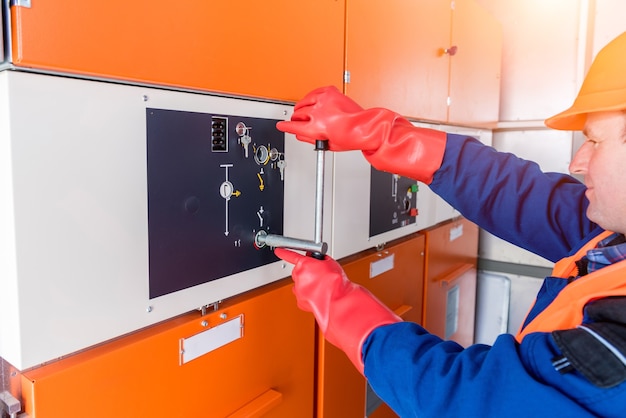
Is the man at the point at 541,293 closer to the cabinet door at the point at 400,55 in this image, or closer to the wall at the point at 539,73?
the cabinet door at the point at 400,55

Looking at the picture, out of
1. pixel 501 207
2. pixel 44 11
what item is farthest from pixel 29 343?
pixel 501 207

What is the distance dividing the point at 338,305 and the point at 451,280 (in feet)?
4.17

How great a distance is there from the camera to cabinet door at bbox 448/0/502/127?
1.80 meters

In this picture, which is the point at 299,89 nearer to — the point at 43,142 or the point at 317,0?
the point at 317,0

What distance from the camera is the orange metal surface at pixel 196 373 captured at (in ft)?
2.19

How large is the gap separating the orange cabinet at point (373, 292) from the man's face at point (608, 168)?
67 cm

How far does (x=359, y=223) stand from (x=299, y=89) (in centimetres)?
45

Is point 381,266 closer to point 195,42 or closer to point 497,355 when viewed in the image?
point 497,355

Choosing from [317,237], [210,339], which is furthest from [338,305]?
[210,339]

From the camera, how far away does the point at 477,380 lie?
0.63 m

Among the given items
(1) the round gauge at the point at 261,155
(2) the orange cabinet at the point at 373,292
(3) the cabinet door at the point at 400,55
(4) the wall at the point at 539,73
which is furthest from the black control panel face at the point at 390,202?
(4) the wall at the point at 539,73

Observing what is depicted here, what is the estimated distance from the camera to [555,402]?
564 mm

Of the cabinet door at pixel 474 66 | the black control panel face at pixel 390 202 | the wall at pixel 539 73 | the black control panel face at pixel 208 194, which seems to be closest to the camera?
the black control panel face at pixel 208 194

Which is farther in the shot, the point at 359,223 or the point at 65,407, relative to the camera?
the point at 359,223
